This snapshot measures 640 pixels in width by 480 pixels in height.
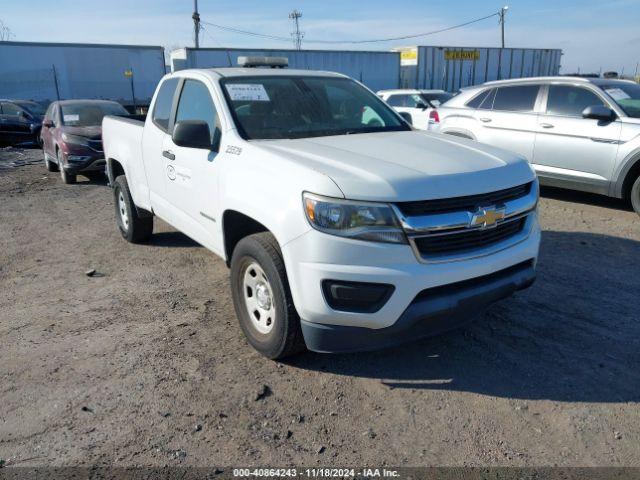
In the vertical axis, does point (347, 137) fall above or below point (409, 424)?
above

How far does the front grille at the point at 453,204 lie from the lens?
Answer: 2.77 m

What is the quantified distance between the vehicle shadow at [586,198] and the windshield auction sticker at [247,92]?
18.2 feet

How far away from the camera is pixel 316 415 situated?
2.91 metres

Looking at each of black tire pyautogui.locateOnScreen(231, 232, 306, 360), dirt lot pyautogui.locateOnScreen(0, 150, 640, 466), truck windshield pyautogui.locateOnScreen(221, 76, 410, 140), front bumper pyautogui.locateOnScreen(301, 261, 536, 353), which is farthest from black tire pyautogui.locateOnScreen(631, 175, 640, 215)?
black tire pyautogui.locateOnScreen(231, 232, 306, 360)

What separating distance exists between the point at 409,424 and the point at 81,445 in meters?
1.71

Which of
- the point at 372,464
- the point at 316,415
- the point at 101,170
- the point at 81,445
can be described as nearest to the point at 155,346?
the point at 81,445

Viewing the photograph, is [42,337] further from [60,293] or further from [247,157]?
[247,157]

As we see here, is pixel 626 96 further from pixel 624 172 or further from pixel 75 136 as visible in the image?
pixel 75 136

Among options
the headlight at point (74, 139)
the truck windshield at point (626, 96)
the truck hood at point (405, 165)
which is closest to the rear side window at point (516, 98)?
the truck windshield at point (626, 96)

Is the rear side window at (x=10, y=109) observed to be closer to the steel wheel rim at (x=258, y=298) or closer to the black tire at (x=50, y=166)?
the black tire at (x=50, y=166)

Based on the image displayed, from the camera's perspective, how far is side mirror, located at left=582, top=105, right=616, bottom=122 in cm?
667

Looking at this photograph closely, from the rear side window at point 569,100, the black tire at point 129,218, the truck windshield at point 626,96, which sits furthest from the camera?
the rear side window at point 569,100

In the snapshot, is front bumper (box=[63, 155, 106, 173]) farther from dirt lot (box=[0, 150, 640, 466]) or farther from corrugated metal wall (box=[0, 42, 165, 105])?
corrugated metal wall (box=[0, 42, 165, 105])

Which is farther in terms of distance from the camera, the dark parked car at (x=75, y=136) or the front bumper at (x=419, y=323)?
the dark parked car at (x=75, y=136)
